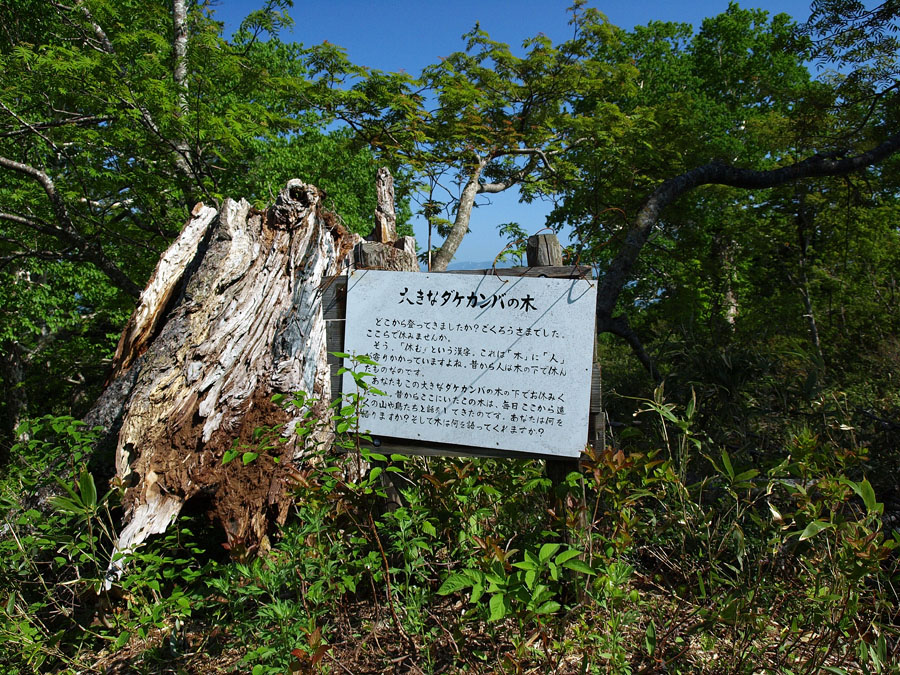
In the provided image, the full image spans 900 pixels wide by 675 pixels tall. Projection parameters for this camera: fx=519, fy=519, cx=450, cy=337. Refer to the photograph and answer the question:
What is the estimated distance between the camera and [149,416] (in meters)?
2.87

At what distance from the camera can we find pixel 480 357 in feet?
7.66

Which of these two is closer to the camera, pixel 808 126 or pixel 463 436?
pixel 463 436

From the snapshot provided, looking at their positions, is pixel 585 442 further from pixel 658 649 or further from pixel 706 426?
pixel 706 426

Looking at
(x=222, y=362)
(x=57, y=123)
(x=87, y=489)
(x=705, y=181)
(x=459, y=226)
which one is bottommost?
(x=87, y=489)

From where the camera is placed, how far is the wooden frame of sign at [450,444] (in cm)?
229

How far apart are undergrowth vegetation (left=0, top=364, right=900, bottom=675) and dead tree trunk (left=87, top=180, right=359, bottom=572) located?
31 cm

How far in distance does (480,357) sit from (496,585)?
3.34 ft

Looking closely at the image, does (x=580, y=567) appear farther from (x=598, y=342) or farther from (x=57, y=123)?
(x=57, y=123)

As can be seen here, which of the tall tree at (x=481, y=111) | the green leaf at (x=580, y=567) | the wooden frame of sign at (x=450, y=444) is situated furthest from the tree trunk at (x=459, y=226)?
the green leaf at (x=580, y=567)

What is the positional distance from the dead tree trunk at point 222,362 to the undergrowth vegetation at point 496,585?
31 centimetres

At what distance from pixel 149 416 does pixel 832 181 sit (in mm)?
8713

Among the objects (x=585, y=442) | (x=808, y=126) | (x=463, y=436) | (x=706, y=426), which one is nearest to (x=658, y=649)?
(x=585, y=442)

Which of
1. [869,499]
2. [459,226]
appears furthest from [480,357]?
[459,226]

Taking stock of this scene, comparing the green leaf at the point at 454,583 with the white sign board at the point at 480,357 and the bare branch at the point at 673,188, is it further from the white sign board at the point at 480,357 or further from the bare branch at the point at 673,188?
the bare branch at the point at 673,188
